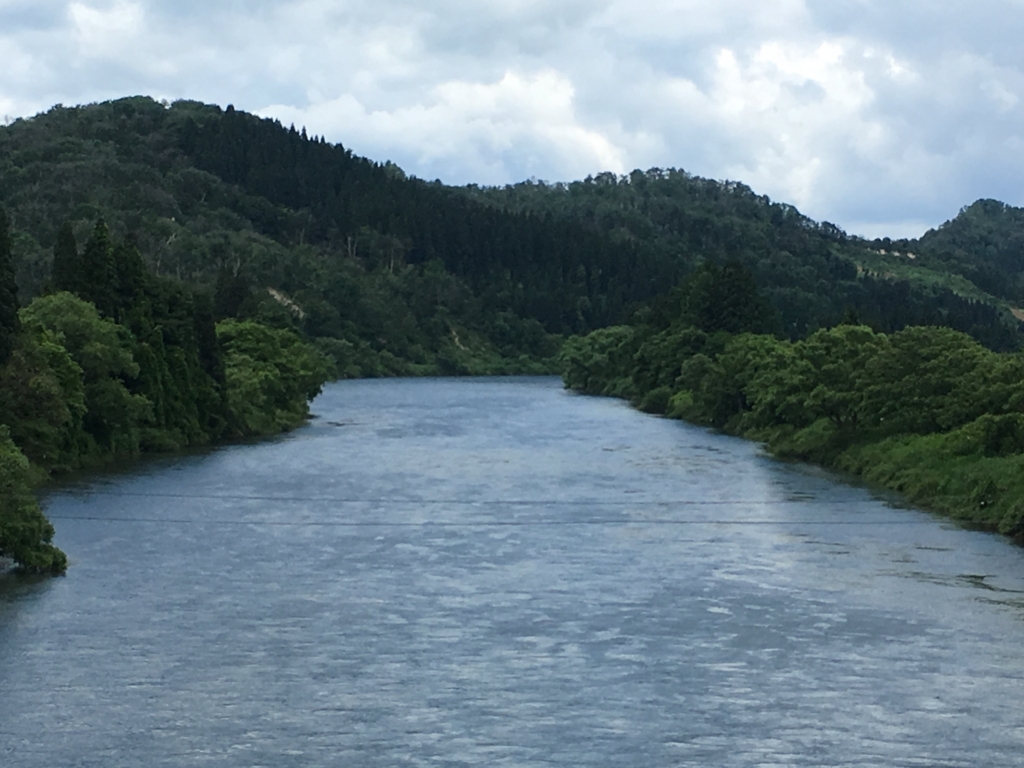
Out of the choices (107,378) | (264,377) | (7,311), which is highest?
(7,311)

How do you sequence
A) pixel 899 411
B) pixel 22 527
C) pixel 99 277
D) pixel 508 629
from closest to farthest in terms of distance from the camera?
pixel 508 629 < pixel 22 527 < pixel 899 411 < pixel 99 277

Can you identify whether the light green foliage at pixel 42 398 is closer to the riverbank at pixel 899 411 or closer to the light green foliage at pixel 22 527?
the light green foliage at pixel 22 527

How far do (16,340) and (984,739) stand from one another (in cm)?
4222

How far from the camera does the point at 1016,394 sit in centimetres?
5769

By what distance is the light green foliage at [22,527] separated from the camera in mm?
41281

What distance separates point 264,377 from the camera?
316ft

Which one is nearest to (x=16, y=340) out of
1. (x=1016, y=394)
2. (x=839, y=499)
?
(x=839, y=499)

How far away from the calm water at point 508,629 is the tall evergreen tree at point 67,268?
51.2 feet

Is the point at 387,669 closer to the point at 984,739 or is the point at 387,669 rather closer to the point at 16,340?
the point at 984,739

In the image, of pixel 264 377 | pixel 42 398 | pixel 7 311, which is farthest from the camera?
pixel 264 377

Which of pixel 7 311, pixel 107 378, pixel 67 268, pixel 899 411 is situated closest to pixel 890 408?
pixel 899 411

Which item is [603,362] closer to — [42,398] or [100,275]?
Result: [100,275]

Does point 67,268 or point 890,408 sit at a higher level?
point 67,268

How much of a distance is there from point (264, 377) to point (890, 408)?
4218 centimetres
